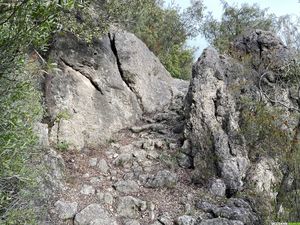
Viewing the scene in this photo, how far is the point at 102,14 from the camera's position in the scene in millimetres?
12188


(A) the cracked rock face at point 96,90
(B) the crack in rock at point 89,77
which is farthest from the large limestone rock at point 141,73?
(B) the crack in rock at point 89,77

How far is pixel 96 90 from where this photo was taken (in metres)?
12.7

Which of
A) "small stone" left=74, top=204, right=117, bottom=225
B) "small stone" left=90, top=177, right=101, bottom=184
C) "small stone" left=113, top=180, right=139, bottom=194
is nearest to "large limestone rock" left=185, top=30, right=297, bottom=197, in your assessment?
"small stone" left=113, top=180, right=139, bottom=194

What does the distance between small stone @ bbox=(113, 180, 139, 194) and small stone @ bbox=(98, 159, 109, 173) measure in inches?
A: 30.1

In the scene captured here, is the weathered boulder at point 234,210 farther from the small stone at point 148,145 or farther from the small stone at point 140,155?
the small stone at point 148,145

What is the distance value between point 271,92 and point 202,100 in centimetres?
368

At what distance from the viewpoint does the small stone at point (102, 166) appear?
10.7 metres

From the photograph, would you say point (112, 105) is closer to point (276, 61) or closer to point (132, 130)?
point (132, 130)

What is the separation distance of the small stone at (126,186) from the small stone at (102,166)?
0.76 m

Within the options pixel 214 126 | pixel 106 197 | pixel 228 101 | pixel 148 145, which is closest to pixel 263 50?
pixel 228 101

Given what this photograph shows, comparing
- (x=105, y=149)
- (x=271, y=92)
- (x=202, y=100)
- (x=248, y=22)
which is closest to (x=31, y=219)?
(x=105, y=149)

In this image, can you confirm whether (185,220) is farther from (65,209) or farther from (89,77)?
(89,77)

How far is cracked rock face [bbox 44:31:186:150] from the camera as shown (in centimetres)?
1161

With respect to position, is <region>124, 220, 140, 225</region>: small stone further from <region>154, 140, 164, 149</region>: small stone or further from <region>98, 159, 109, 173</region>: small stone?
<region>154, 140, 164, 149</region>: small stone
